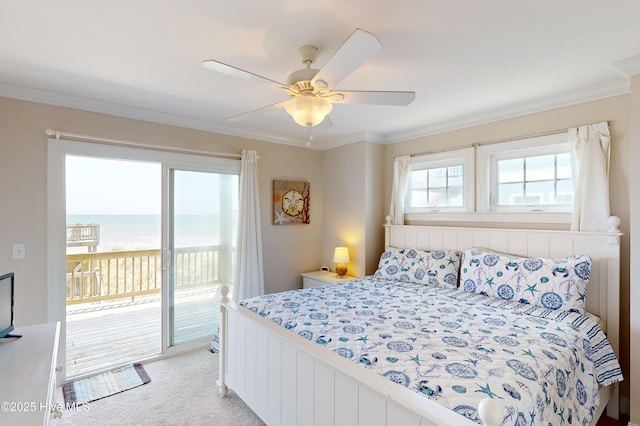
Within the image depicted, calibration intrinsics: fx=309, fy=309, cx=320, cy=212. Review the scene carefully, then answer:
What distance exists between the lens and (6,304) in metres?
1.56

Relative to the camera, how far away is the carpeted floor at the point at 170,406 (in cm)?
217

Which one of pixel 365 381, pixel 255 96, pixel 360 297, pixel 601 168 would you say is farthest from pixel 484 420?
pixel 255 96

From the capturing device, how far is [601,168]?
234 centimetres

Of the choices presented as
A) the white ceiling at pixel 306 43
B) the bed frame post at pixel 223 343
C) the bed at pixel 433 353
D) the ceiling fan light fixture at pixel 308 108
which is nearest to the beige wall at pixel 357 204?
the bed at pixel 433 353

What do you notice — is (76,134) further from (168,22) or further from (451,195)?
(451,195)

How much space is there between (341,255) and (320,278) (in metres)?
0.38

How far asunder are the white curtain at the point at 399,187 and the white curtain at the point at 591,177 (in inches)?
63.0

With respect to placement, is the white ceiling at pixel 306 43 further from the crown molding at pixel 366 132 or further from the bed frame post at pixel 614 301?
the bed frame post at pixel 614 301

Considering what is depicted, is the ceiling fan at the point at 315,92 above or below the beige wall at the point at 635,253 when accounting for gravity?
above

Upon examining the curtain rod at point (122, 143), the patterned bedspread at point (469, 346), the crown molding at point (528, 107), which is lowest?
the patterned bedspread at point (469, 346)

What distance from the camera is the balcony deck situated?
3.07 metres

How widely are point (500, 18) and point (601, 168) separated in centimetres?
158

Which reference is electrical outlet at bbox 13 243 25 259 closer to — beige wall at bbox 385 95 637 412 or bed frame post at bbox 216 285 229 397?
bed frame post at bbox 216 285 229 397

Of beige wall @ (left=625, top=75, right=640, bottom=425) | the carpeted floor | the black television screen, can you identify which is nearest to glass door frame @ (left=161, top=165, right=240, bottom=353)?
the carpeted floor
